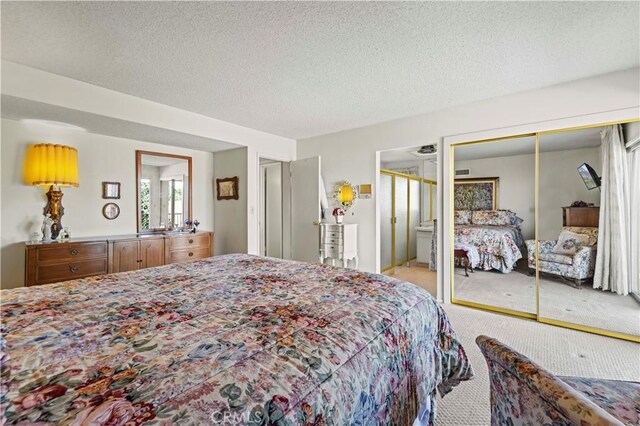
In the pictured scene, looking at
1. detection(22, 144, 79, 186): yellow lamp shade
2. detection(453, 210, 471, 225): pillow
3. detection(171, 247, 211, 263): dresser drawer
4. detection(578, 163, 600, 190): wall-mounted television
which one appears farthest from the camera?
detection(171, 247, 211, 263): dresser drawer

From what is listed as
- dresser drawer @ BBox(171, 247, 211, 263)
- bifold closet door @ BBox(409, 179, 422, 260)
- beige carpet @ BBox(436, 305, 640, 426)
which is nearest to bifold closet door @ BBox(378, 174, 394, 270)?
bifold closet door @ BBox(409, 179, 422, 260)

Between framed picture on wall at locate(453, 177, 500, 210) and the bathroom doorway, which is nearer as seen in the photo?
framed picture on wall at locate(453, 177, 500, 210)

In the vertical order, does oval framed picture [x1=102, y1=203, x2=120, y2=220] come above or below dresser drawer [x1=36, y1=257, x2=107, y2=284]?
above

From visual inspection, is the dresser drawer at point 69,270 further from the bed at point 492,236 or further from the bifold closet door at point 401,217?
the bifold closet door at point 401,217

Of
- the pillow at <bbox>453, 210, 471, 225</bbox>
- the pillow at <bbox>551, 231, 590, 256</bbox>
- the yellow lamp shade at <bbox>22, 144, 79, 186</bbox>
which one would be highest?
the yellow lamp shade at <bbox>22, 144, 79, 186</bbox>

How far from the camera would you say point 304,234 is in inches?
194

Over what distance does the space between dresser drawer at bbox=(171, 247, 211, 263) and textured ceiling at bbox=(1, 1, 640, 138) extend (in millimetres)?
2040

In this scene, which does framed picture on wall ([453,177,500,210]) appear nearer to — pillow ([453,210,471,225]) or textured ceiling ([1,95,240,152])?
pillow ([453,210,471,225])

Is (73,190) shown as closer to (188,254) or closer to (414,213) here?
(188,254)

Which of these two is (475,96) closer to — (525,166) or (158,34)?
(525,166)

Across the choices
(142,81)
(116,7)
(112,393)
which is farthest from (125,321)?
(142,81)

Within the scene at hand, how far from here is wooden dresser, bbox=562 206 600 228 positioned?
2924mm

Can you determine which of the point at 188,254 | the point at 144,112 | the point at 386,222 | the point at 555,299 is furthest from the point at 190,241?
the point at 555,299

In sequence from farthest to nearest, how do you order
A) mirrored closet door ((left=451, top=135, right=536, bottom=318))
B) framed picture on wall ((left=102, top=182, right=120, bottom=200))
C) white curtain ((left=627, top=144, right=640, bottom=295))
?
framed picture on wall ((left=102, top=182, right=120, bottom=200)), mirrored closet door ((left=451, top=135, right=536, bottom=318)), white curtain ((left=627, top=144, right=640, bottom=295))
